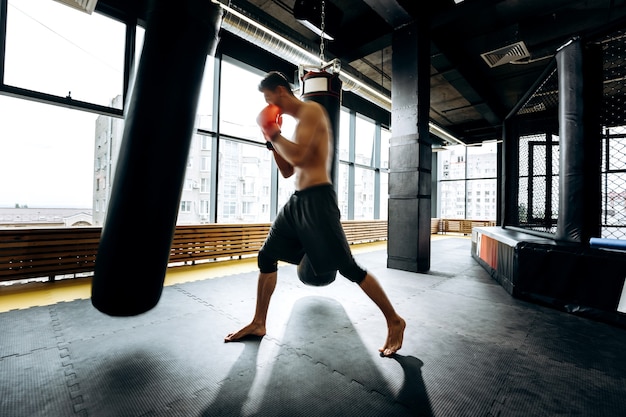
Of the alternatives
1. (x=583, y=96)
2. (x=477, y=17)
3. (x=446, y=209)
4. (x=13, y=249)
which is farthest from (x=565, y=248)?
(x=446, y=209)

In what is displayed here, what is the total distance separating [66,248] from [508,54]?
8.04m

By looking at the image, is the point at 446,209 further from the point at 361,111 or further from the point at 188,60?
the point at 188,60

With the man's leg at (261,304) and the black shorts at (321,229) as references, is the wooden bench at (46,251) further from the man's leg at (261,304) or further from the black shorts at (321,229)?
the black shorts at (321,229)

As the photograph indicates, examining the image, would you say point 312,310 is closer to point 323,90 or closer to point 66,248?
point 323,90

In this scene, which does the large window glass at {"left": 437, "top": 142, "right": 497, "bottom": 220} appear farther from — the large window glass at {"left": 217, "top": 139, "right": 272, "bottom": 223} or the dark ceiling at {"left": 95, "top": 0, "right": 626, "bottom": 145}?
the large window glass at {"left": 217, "top": 139, "right": 272, "bottom": 223}

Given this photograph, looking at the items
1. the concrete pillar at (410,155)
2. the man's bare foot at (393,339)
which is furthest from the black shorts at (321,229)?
the concrete pillar at (410,155)

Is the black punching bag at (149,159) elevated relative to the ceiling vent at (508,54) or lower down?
lower down

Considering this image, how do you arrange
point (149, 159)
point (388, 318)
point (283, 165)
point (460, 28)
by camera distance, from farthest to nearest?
1. point (460, 28)
2. point (283, 165)
3. point (388, 318)
4. point (149, 159)

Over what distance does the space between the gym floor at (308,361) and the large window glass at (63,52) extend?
3026 millimetres

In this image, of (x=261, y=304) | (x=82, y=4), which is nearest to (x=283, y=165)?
(x=261, y=304)

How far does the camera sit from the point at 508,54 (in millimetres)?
5555

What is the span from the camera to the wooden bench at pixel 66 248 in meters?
3.51

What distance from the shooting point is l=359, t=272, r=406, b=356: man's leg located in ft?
6.13

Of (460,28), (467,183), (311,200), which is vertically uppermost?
(460,28)
